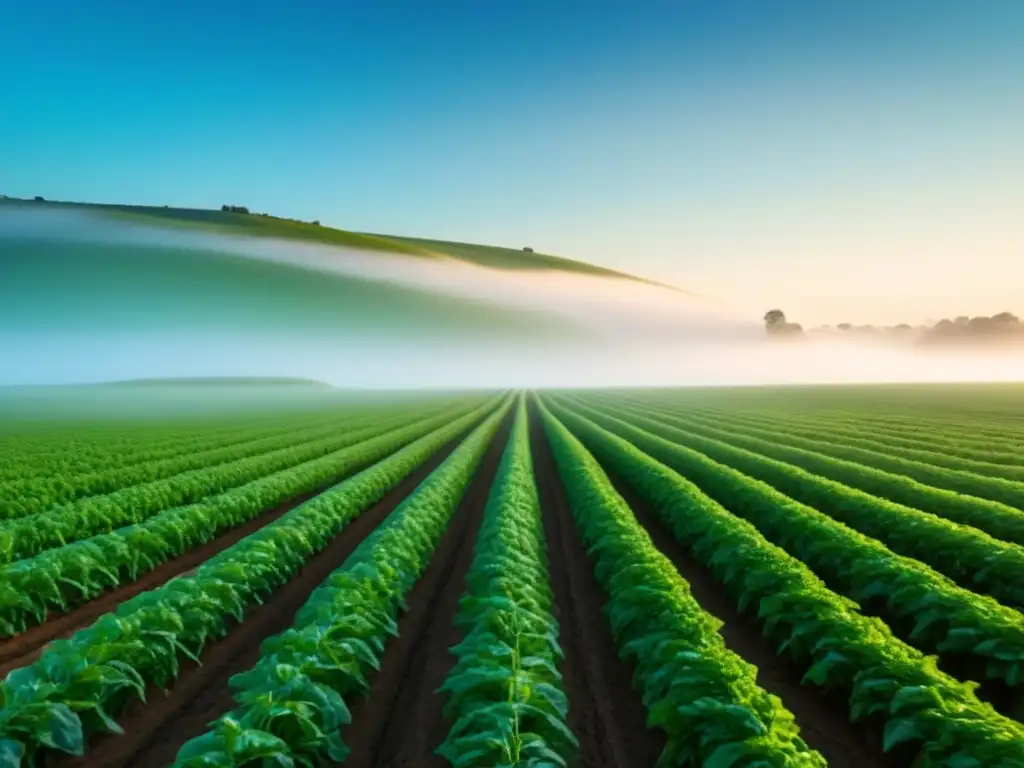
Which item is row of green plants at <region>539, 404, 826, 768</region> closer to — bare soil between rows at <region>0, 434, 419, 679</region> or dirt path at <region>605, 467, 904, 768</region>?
dirt path at <region>605, 467, 904, 768</region>

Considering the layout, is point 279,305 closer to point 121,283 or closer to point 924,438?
point 121,283

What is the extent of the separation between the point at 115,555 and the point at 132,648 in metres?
5.38

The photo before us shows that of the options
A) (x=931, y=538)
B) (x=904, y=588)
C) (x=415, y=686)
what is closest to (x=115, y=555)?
(x=415, y=686)

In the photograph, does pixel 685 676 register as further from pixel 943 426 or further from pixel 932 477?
pixel 943 426

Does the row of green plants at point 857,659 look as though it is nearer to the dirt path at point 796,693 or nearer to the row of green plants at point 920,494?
the dirt path at point 796,693

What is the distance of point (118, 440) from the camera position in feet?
119

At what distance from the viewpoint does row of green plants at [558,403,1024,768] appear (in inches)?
208

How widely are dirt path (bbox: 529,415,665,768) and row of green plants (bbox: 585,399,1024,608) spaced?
20.3 ft

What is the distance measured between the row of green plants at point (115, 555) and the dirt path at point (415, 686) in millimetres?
5507

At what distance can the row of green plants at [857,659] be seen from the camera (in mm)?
5277

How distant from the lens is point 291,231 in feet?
269

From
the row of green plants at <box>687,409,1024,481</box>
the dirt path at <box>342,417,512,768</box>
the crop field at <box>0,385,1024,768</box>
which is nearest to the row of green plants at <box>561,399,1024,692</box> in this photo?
the crop field at <box>0,385,1024,768</box>

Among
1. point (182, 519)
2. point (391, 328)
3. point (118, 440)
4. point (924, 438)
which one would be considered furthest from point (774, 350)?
point (182, 519)

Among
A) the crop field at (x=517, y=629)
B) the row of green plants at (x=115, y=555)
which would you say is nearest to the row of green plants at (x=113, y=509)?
the crop field at (x=517, y=629)
